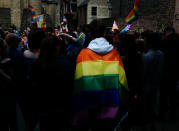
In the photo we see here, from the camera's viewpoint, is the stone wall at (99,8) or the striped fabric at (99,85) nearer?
the striped fabric at (99,85)

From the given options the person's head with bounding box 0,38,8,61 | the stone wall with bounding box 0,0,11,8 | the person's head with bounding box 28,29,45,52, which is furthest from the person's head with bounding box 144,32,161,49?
the stone wall with bounding box 0,0,11,8

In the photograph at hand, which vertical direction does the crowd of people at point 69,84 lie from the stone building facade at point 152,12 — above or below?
below

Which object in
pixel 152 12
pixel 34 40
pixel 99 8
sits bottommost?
pixel 34 40

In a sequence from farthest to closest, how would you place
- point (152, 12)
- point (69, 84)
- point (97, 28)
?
point (152, 12), point (97, 28), point (69, 84)

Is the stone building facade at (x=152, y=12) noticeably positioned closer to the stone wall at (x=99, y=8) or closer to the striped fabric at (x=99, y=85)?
the stone wall at (x=99, y=8)

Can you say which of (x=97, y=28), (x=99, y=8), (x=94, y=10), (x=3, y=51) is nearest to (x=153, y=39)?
(x=97, y=28)

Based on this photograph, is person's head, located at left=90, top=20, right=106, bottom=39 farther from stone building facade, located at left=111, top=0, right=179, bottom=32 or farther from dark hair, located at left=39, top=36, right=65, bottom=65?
stone building facade, located at left=111, top=0, right=179, bottom=32

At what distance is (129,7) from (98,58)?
2425 centimetres

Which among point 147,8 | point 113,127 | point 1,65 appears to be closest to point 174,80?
point 113,127

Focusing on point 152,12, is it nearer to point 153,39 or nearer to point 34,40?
point 153,39

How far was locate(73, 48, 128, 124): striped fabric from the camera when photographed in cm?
289

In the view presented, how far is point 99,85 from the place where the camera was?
292 centimetres

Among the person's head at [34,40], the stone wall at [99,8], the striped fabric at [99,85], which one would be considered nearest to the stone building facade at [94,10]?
the stone wall at [99,8]

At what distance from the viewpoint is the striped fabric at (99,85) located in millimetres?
2893
